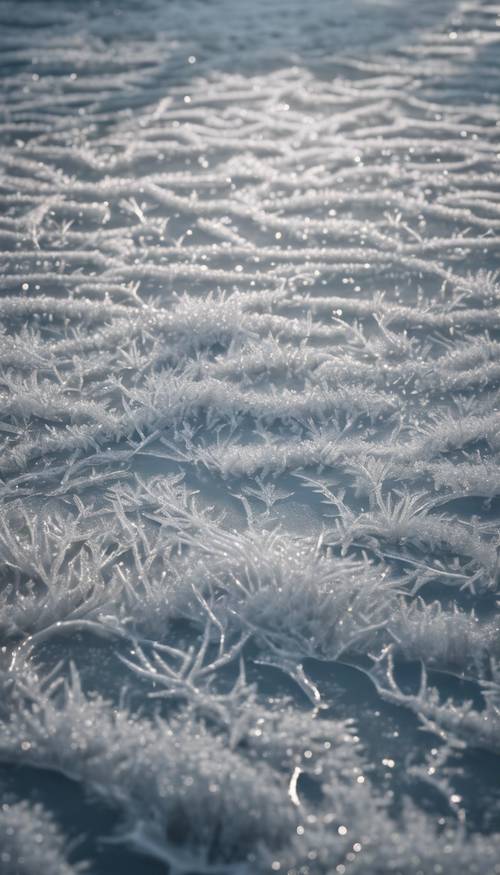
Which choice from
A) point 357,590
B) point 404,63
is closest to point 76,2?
point 404,63

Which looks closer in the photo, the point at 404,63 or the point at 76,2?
the point at 404,63

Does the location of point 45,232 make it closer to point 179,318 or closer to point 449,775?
point 179,318

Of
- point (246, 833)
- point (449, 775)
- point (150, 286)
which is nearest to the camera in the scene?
point (246, 833)

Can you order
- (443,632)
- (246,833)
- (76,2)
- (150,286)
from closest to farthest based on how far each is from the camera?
(246,833) → (443,632) → (150,286) → (76,2)

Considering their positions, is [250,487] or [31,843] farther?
[250,487]

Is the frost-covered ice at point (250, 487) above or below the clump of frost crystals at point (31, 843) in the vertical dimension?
above

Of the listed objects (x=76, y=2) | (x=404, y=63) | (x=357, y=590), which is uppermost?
(x=76, y=2)

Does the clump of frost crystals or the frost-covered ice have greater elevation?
the frost-covered ice

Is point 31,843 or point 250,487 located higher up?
point 250,487
